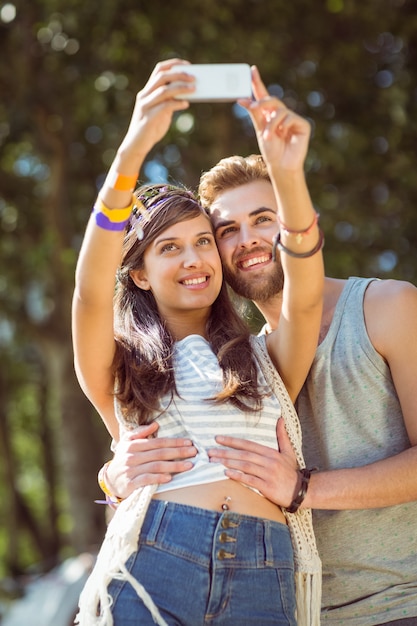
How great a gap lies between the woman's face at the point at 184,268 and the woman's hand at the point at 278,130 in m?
0.68

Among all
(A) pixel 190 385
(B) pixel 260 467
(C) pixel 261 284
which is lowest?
(B) pixel 260 467

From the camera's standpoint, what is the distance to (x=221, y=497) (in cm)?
272

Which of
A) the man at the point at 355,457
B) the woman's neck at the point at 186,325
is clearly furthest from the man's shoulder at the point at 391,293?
the woman's neck at the point at 186,325

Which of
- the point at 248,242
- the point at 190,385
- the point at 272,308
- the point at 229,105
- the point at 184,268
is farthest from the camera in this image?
the point at 229,105

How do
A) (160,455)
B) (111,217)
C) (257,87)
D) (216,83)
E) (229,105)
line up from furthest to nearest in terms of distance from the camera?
(229,105), (160,455), (111,217), (257,87), (216,83)

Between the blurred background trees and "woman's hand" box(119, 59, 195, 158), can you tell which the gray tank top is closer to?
"woman's hand" box(119, 59, 195, 158)

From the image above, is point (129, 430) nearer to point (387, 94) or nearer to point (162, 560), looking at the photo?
point (162, 560)

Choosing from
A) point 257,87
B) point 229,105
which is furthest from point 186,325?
point 229,105

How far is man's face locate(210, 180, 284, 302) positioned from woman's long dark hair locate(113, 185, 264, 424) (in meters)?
0.14

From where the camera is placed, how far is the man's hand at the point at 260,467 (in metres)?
2.74

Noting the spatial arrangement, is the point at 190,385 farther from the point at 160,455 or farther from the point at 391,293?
the point at 391,293

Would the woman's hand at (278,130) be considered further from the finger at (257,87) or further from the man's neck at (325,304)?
the man's neck at (325,304)

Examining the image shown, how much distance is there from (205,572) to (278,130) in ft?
4.22

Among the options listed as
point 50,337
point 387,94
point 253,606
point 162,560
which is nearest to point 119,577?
point 162,560
